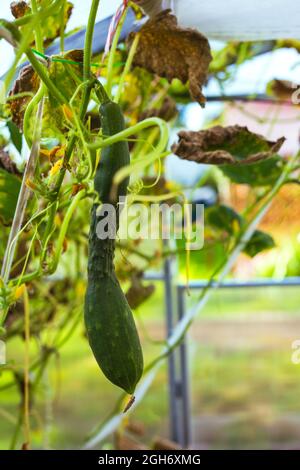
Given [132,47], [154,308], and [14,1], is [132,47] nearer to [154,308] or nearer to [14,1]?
[14,1]

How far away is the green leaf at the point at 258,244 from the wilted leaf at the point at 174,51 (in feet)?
1.65

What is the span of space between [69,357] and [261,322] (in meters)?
0.67

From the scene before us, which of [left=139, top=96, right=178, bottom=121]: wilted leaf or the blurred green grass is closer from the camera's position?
[left=139, top=96, right=178, bottom=121]: wilted leaf

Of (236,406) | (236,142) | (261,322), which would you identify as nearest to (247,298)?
(261,322)

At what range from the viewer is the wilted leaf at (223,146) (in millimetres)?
599

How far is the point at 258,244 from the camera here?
115cm

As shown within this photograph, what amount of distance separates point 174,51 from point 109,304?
12.2 inches

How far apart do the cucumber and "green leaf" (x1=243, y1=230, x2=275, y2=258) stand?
26.1 inches

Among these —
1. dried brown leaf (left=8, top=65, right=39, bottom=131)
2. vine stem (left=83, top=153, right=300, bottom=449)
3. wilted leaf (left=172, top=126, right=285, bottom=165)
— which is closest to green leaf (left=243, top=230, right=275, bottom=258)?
vine stem (left=83, top=153, right=300, bottom=449)

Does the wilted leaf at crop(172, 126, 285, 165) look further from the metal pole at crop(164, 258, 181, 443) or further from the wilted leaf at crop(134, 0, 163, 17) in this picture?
the metal pole at crop(164, 258, 181, 443)

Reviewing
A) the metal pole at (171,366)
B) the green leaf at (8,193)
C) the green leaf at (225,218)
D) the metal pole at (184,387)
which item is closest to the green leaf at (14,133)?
the green leaf at (8,193)

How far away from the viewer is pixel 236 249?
1135 mm

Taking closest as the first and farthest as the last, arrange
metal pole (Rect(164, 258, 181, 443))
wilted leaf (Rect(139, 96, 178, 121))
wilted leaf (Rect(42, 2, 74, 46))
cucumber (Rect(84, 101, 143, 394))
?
1. cucumber (Rect(84, 101, 143, 394))
2. wilted leaf (Rect(42, 2, 74, 46))
3. wilted leaf (Rect(139, 96, 178, 121))
4. metal pole (Rect(164, 258, 181, 443))

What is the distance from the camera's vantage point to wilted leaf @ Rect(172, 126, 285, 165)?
0.60 m
